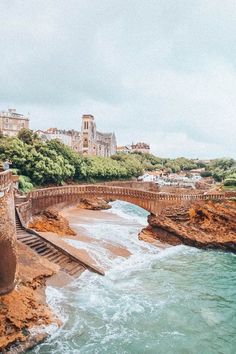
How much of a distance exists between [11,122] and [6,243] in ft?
310

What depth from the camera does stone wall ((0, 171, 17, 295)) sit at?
57.7 feet

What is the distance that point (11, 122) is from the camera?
106 m

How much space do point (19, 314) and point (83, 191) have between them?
3007 cm

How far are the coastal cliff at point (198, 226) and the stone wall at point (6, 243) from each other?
60.9ft

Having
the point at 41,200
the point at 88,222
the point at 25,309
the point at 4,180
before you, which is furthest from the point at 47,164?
the point at 25,309

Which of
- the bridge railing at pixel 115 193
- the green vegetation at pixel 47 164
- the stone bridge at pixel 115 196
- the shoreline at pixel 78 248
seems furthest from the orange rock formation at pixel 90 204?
the green vegetation at pixel 47 164

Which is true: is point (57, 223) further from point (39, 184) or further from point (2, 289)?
point (39, 184)

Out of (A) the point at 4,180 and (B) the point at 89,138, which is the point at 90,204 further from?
(B) the point at 89,138

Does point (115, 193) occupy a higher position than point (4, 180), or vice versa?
point (4, 180)

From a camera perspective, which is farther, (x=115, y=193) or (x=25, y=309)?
(x=115, y=193)

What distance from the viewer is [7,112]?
107 meters

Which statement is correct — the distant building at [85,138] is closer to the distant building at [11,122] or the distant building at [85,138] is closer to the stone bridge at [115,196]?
the distant building at [11,122]

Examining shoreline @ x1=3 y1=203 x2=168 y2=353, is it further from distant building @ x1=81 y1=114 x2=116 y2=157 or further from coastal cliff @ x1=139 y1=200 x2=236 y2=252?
distant building @ x1=81 y1=114 x2=116 y2=157

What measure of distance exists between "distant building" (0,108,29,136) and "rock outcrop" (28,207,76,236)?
73391mm
